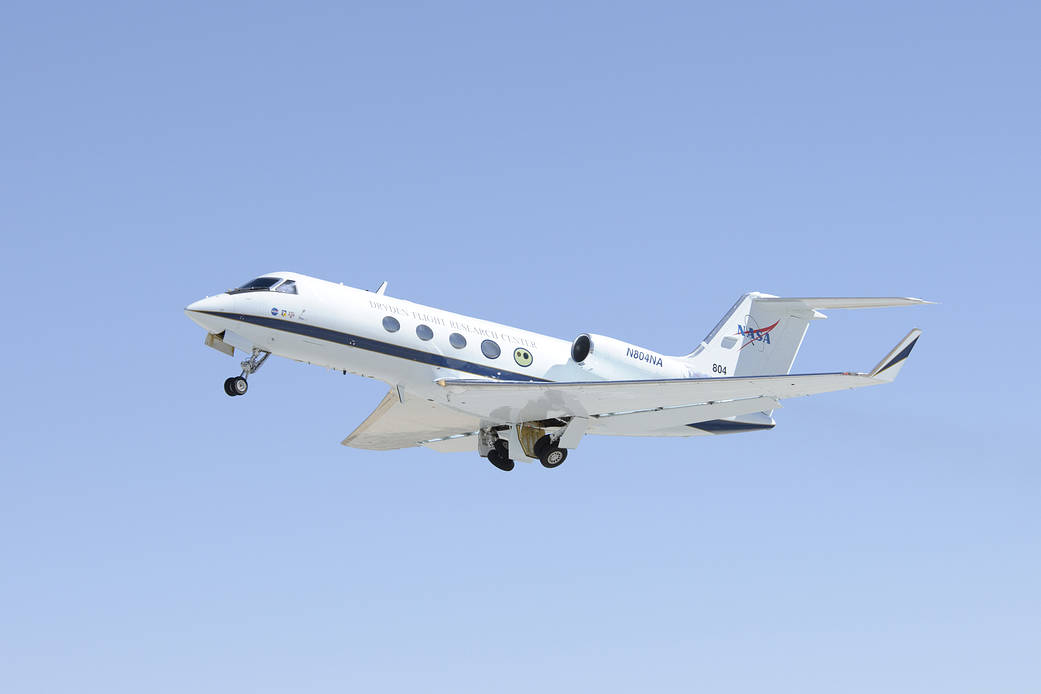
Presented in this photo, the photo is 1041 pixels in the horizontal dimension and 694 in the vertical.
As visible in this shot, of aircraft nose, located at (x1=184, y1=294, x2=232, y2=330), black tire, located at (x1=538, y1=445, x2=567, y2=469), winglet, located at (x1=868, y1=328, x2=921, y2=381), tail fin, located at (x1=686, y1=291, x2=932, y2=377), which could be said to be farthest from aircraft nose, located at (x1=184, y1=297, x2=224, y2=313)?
winglet, located at (x1=868, y1=328, x2=921, y2=381)

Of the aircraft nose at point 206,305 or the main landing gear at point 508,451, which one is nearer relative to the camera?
the aircraft nose at point 206,305

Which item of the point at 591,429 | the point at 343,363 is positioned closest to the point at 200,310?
the point at 343,363

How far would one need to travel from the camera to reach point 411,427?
2798cm

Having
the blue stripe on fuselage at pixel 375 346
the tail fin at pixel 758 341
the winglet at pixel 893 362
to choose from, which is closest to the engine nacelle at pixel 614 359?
the tail fin at pixel 758 341

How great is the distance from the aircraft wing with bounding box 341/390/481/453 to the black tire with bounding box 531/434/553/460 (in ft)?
4.51

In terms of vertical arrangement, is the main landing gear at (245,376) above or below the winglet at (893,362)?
below

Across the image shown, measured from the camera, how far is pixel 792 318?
27406 mm

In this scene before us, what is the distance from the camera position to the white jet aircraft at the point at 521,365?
22938 millimetres

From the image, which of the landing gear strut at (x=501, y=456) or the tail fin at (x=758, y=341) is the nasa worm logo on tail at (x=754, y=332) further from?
the landing gear strut at (x=501, y=456)

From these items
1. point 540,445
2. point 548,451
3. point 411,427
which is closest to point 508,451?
point 540,445

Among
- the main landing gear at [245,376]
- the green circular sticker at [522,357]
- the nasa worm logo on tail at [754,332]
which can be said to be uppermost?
the nasa worm logo on tail at [754,332]

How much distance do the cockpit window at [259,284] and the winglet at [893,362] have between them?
11.2 metres

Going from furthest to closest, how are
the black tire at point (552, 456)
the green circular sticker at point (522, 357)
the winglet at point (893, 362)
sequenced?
the black tire at point (552, 456)
the green circular sticker at point (522, 357)
the winglet at point (893, 362)

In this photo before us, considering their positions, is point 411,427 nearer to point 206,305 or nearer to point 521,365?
point 521,365
